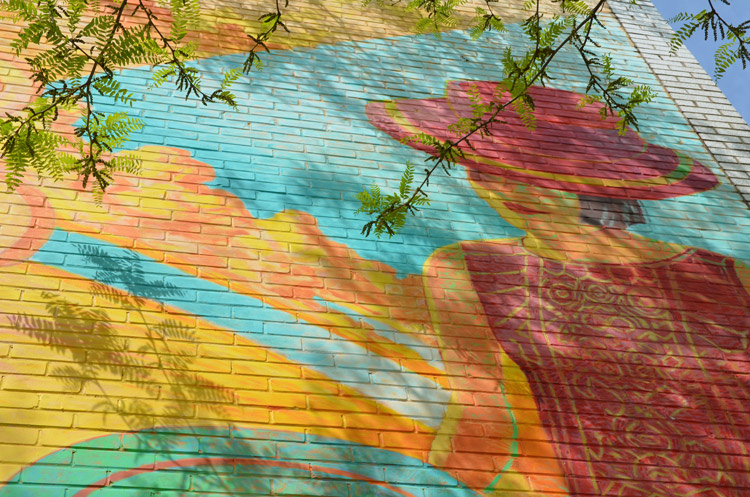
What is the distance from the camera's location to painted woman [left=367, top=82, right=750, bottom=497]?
11.6ft

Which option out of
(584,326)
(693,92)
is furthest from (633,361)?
(693,92)

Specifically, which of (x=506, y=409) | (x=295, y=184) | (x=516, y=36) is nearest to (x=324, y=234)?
(x=295, y=184)

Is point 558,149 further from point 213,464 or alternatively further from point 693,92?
point 213,464

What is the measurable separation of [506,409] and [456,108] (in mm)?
2321

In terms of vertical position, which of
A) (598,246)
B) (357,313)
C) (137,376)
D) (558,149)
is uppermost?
(558,149)

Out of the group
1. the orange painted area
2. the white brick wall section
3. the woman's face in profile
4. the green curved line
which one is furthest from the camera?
the white brick wall section

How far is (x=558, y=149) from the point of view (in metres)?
5.01

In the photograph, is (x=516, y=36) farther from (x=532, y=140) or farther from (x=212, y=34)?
(x=212, y=34)

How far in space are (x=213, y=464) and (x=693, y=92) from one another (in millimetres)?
A: 4684

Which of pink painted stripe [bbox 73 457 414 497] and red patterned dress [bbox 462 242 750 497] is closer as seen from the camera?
pink painted stripe [bbox 73 457 414 497]

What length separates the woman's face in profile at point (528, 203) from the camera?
452 centimetres

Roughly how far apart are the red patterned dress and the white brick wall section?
1.09 meters

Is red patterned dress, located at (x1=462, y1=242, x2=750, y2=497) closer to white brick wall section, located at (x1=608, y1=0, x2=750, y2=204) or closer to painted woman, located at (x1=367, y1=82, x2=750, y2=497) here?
painted woman, located at (x1=367, y1=82, x2=750, y2=497)

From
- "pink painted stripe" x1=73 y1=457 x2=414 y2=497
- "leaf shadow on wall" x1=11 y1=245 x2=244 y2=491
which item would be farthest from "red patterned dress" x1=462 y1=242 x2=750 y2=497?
"leaf shadow on wall" x1=11 y1=245 x2=244 y2=491
